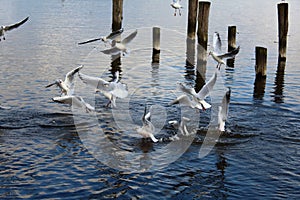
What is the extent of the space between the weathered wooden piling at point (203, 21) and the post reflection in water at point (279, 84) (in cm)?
340

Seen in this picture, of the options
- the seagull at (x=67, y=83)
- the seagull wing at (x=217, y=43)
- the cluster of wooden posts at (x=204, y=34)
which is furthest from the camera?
the cluster of wooden posts at (x=204, y=34)

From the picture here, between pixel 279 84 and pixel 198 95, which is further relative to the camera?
pixel 279 84

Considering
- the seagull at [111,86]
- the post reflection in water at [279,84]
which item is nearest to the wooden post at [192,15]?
the post reflection in water at [279,84]

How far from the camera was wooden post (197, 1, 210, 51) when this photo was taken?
19.4 m

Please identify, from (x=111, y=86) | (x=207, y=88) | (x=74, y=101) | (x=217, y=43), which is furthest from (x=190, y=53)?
A: (x=74, y=101)

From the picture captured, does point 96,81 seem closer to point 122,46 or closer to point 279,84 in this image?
point 122,46

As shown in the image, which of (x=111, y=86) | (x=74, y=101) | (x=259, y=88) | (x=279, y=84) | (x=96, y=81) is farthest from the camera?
(x=279, y=84)

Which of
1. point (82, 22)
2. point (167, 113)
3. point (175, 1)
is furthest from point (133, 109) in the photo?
point (82, 22)

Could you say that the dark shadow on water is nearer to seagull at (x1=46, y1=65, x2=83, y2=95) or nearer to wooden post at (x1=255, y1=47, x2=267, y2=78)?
wooden post at (x1=255, y1=47, x2=267, y2=78)

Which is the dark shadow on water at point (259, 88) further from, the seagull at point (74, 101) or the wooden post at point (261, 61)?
the seagull at point (74, 101)

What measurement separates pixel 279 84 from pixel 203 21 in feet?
14.8

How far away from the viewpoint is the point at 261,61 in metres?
17.5

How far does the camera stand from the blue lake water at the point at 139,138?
27.6 feet

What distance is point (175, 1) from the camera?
19.9m
